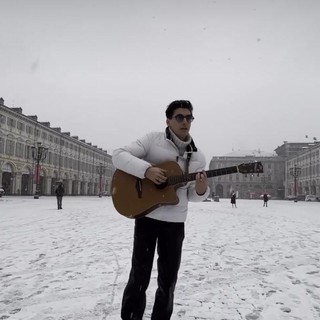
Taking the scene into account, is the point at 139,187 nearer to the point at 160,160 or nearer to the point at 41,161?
the point at 160,160

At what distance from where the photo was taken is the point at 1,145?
40250 mm

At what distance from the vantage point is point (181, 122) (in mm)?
2502

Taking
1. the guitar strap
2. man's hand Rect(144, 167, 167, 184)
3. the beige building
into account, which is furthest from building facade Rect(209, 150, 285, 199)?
man's hand Rect(144, 167, 167, 184)

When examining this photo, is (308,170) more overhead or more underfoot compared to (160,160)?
more overhead

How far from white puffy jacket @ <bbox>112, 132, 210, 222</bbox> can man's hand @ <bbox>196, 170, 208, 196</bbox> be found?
0.06 m

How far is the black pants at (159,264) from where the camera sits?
240 cm

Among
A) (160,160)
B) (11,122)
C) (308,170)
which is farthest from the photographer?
(308,170)

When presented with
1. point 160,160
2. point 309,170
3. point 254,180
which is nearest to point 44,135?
point 309,170

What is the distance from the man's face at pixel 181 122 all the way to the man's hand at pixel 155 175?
371 millimetres

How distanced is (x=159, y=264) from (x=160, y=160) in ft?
2.70

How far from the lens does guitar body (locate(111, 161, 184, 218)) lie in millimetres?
2400

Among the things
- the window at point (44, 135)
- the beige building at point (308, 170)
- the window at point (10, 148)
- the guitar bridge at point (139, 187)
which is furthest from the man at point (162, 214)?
the beige building at point (308, 170)

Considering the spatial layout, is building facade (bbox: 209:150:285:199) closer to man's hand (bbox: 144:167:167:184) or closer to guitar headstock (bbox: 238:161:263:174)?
guitar headstock (bbox: 238:161:263:174)

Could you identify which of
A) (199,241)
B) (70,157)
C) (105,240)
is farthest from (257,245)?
(70,157)
